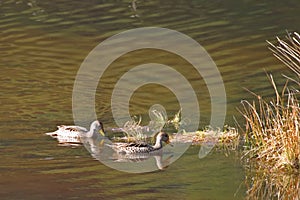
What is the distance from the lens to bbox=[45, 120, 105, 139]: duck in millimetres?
15828

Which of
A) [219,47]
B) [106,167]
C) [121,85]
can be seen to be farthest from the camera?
[219,47]

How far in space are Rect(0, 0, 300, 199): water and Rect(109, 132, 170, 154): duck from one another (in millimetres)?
499

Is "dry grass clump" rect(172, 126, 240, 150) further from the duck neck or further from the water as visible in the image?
the duck neck

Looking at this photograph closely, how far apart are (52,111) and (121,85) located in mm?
2945

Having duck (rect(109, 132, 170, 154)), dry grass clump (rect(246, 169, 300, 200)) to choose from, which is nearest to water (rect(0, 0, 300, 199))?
dry grass clump (rect(246, 169, 300, 200))

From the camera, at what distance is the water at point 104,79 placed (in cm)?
1297

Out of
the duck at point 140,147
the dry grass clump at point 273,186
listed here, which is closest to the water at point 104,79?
the dry grass clump at point 273,186

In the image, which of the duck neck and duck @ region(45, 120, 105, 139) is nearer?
the duck neck

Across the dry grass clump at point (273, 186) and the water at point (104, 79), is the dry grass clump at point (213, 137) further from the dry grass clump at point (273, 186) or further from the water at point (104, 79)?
the dry grass clump at point (273, 186)

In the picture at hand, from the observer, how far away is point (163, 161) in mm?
14523

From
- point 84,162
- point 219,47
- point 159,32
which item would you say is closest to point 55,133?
point 84,162

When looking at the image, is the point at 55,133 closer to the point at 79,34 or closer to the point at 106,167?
the point at 106,167

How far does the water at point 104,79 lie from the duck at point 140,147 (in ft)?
1.64

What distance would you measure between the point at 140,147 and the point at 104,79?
6706mm
